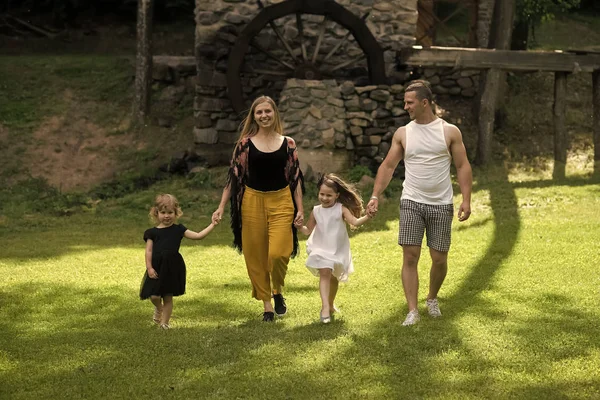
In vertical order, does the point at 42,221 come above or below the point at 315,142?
below

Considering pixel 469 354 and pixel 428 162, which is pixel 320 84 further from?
pixel 469 354

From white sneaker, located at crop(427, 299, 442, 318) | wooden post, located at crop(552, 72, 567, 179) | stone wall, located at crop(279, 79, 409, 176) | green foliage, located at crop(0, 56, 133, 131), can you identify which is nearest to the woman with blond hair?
white sneaker, located at crop(427, 299, 442, 318)

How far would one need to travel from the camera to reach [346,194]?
24.9 feet

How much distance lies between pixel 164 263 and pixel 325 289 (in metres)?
1.15

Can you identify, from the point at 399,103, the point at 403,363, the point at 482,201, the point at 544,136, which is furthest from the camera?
the point at 544,136

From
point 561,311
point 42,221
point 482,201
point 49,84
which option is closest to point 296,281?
point 561,311

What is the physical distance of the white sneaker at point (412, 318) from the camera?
23.7 feet

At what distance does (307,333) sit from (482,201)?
24.4 feet

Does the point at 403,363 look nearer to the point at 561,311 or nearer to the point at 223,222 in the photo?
the point at 561,311

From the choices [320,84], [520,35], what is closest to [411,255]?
[320,84]

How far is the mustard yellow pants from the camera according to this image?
759 cm

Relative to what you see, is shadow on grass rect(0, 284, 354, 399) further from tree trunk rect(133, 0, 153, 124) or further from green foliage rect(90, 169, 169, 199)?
tree trunk rect(133, 0, 153, 124)

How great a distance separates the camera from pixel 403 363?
20.2 feet

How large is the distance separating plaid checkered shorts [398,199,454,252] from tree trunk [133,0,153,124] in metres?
13.0
